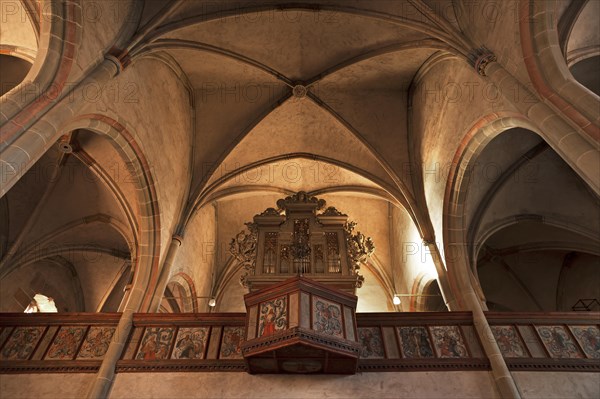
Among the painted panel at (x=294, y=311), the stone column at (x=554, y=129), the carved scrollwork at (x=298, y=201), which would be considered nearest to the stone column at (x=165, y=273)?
the carved scrollwork at (x=298, y=201)

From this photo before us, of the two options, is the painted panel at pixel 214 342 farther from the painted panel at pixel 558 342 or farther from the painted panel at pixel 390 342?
the painted panel at pixel 558 342

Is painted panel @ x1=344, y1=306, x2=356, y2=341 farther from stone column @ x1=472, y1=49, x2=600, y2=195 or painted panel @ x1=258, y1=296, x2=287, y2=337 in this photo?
stone column @ x1=472, y1=49, x2=600, y2=195

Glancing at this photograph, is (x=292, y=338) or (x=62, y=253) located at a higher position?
(x=62, y=253)

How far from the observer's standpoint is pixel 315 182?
1492 cm

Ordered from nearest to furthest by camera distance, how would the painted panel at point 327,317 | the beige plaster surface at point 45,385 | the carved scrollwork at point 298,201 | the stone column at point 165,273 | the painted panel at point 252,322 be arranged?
the painted panel at point 327,317 < the painted panel at point 252,322 < the beige plaster surface at point 45,385 < the stone column at point 165,273 < the carved scrollwork at point 298,201

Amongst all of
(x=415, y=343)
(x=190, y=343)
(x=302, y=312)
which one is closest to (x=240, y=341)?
(x=190, y=343)

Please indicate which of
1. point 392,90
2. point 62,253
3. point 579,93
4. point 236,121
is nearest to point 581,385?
point 579,93

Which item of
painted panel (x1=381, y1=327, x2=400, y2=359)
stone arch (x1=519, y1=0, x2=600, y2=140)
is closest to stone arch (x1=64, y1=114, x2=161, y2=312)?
painted panel (x1=381, y1=327, x2=400, y2=359)

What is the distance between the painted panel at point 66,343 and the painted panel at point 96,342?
0.14 metres

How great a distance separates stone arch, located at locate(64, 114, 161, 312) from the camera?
9.83m

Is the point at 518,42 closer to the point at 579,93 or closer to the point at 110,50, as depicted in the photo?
the point at 579,93

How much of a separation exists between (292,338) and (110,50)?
6250 millimetres

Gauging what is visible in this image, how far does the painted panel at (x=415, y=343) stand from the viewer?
8789mm

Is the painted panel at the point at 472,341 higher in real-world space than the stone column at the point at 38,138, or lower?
lower
